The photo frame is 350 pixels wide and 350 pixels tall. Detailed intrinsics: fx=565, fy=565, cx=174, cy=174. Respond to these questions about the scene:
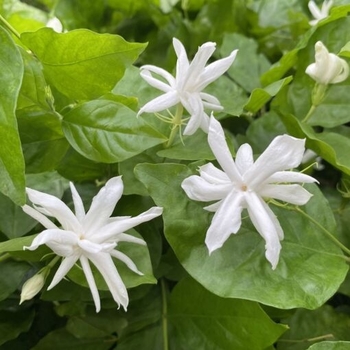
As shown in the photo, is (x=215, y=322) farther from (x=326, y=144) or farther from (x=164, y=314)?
(x=326, y=144)

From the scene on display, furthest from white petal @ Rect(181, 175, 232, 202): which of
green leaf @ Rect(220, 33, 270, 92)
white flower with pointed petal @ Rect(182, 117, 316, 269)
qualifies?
green leaf @ Rect(220, 33, 270, 92)

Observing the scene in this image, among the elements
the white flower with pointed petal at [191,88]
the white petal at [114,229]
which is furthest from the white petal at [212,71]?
the white petal at [114,229]

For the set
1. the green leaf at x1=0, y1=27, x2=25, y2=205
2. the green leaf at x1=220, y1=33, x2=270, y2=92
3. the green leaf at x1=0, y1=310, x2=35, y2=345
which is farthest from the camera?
the green leaf at x1=220, y1=33, x2=270, y2=92

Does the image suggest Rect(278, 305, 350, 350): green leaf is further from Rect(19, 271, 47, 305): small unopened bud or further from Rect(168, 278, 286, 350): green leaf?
Rect(19, 271, 47, 305): small unopened bud

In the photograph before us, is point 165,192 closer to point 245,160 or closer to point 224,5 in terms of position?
point 245,160

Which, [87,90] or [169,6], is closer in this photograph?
[87,90]

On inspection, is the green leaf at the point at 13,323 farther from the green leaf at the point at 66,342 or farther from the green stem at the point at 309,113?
the green stem at the point at 309,113

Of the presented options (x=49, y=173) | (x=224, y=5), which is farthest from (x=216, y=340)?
(x=224, y=5)
